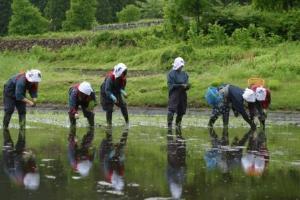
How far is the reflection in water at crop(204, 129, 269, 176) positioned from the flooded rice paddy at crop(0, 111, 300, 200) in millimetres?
18

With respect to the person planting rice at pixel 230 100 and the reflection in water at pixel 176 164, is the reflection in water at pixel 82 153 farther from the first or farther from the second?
the person planting rice at pixel 230 100

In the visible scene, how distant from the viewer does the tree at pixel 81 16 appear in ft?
289

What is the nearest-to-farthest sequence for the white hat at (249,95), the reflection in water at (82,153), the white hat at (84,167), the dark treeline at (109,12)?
the white hat at (84,167), the reflection in water at (82,153), the white hat at (249,95), the dark treeline at (109,12)

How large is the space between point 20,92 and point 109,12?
89795 millimetres

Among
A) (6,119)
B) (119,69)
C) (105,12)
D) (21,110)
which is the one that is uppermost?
(105,12)

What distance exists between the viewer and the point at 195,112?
29.4 metres

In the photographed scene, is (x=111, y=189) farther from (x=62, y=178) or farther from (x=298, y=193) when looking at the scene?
(x=298, y=193)

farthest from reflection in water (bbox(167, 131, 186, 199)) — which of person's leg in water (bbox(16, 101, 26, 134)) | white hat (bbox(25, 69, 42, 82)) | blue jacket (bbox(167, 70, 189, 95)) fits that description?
person's leg in water (bbox(16, 101, 26, 134))

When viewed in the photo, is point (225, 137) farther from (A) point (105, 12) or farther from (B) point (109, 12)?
(B) point (109, 12)

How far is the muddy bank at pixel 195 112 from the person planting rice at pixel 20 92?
8.60m

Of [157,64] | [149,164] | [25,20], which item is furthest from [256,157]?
[25,20]

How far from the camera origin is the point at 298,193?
10.2 meters

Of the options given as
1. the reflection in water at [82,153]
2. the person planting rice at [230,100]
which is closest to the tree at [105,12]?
the person planting rice at [230,100]

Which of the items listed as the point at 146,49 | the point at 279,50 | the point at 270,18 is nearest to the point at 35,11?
the point at 146,49
